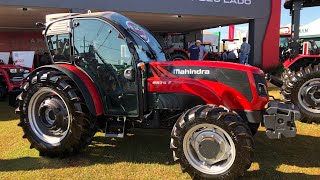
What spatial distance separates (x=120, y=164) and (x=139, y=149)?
61cm

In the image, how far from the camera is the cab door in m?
4.17

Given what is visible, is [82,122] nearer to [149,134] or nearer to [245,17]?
[149,134]

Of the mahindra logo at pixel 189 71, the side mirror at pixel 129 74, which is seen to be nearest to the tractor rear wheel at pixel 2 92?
the side mirror at pixel 129 74

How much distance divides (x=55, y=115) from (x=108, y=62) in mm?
1006

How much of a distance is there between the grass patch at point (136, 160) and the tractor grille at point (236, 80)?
0.92 metres

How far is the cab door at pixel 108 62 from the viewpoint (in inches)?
164

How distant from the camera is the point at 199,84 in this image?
3.98 meters

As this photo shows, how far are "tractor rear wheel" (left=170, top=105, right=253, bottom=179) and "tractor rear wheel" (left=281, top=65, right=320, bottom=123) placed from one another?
333 cm

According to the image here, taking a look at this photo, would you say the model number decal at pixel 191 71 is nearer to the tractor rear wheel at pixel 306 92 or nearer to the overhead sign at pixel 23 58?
the tractor rear wheel at pixel 306 92

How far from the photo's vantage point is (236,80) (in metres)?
3.93

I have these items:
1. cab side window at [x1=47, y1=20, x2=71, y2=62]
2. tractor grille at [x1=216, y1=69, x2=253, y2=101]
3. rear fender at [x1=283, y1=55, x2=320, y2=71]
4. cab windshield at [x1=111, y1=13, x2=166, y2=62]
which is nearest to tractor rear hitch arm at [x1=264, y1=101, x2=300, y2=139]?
tractor grille at [x1=216, y1=69, x2=253, y2=101]

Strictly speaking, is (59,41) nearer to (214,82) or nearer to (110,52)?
(110,52)

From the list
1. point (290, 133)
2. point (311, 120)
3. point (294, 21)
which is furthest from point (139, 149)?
point (294, 21)

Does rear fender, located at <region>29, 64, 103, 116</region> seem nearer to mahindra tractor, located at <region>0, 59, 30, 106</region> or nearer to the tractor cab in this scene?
the tractor cab
